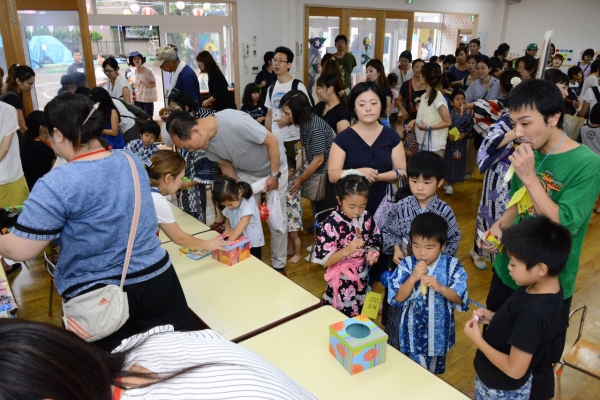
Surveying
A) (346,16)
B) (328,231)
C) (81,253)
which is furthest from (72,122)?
(346,16)

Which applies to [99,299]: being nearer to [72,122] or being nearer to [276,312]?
[72,122]

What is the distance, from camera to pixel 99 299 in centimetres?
161

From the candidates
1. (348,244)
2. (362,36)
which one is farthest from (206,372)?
(362,36)

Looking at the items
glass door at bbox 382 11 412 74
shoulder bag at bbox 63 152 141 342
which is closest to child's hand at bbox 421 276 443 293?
shoulder bag at bbox 63 152 141 342

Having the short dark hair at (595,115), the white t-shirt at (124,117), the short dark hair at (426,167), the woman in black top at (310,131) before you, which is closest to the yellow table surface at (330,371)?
the short dark hair at (426,167)

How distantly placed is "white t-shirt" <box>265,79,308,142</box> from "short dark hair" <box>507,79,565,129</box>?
248 centimetres

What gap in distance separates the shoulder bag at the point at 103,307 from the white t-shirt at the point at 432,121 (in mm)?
3743

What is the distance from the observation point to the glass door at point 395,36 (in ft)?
34.2

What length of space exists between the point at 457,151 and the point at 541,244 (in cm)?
409

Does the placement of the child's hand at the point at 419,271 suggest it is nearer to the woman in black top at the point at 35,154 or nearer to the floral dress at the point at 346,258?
the floral dress at the point at 346,258

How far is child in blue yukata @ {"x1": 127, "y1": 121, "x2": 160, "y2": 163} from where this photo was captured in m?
4.13

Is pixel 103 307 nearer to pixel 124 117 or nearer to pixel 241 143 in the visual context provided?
pixel 241 143

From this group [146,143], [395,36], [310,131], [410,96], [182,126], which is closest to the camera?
[182,126]

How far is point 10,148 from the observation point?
11.3 ft
